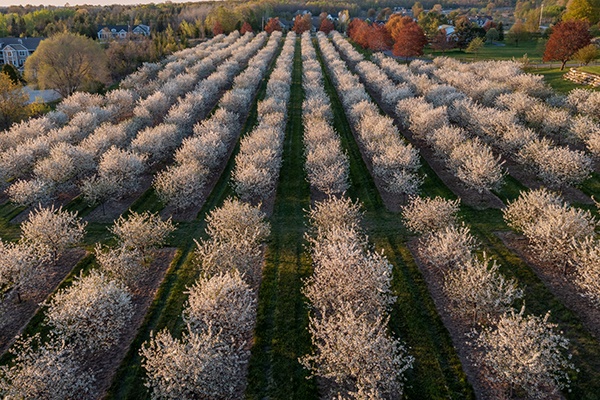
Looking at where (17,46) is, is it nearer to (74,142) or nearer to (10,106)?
(10,106)

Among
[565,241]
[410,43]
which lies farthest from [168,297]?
[410,43]

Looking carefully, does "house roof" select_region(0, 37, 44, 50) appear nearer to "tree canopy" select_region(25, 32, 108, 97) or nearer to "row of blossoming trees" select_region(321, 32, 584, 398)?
"tree canopy" select_region(25, 32, 108, 97)

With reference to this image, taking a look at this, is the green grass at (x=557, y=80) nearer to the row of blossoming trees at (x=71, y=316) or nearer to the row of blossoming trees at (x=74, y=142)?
the row of blossoming trees at (x=74, y=142)

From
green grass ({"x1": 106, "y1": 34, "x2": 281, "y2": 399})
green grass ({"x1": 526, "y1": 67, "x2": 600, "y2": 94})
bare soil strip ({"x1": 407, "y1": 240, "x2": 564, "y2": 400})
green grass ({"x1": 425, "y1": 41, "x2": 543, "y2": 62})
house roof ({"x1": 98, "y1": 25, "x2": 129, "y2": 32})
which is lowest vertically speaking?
green grass ({"x1": 425, "y1": 41, "x2": 543, "y2": 62})

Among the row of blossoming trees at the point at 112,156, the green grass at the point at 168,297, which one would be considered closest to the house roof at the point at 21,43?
the row of blossoming trees at the point at 112,156

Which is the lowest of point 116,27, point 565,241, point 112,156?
point 565,241

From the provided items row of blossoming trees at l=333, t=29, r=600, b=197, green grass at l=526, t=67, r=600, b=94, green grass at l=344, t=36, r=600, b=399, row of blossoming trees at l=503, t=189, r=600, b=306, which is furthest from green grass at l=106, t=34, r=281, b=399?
green grass at l=526, t=67, r=600, b=94

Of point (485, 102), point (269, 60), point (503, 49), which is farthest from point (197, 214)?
point (503, 49)
